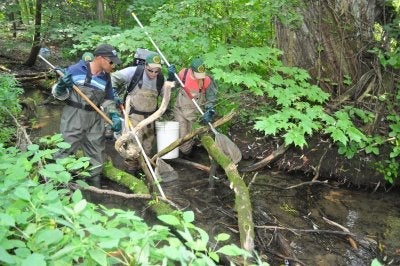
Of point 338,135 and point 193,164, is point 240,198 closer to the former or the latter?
point 338,135

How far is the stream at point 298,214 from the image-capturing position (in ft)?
14.8

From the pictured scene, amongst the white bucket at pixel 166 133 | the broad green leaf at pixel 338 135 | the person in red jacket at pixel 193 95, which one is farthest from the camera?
the white bucket at pixel 166 133

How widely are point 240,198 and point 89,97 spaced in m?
2.57

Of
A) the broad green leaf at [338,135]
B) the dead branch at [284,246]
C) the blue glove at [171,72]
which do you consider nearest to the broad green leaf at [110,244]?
the dead branch at [284,246]

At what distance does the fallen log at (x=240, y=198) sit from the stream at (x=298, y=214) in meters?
0.43

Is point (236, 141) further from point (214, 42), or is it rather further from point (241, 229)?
point (241, 229)

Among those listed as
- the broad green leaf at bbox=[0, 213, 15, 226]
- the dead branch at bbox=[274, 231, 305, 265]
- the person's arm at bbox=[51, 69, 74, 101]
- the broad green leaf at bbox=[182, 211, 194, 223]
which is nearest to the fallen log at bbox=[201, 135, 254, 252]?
the dead branch at bbox=[274, 231, 305, 265]

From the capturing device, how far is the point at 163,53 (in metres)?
6.64

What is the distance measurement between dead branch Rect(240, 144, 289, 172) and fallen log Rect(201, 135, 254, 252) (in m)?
1.15

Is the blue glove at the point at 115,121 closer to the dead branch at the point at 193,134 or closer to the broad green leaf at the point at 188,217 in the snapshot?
the dead branch at the point at 193,134

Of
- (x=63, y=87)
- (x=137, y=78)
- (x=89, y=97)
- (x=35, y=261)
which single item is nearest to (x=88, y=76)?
(x=89, y=97)

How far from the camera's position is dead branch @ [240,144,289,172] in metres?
6.05

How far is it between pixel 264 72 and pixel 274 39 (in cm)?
124

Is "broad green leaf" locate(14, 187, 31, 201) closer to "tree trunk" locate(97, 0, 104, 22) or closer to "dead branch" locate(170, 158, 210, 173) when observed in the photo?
"dead branch" locate(170, 158, 210, 173)
